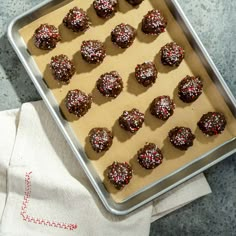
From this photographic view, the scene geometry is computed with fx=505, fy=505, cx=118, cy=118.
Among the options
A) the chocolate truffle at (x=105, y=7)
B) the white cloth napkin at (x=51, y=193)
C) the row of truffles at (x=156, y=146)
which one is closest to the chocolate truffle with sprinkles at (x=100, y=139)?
the row of truffles at (x=156, y=146)

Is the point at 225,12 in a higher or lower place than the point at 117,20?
lower

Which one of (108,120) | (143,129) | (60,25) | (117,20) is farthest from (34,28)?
(143,129)

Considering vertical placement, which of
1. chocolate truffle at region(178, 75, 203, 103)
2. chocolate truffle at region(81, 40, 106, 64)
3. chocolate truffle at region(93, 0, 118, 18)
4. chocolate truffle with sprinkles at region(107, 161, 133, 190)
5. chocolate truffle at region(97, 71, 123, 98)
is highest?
chocolate truffle at region(93, 0, 118, 18)

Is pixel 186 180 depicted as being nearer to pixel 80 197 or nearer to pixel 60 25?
pixel 80 197

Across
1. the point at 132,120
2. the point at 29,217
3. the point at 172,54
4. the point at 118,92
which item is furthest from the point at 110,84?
the point at 29,217

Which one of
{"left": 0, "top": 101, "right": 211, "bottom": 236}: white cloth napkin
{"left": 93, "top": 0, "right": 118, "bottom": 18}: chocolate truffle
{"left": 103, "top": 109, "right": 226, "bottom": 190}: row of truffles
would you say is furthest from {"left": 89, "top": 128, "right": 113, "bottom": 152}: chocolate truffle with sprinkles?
{"left": 93, "top": 0, "right": 118, "bottom": 18}: chocolate truffle

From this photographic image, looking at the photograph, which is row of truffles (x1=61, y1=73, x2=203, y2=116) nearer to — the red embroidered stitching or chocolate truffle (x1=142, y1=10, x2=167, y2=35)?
chocolate truffle (x1=142, y1=10, x2=167, y2=35)

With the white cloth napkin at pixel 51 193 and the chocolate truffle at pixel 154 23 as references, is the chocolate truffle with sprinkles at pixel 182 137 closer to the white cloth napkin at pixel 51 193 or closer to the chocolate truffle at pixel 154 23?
the white cloth napkin at pixel 51 193
